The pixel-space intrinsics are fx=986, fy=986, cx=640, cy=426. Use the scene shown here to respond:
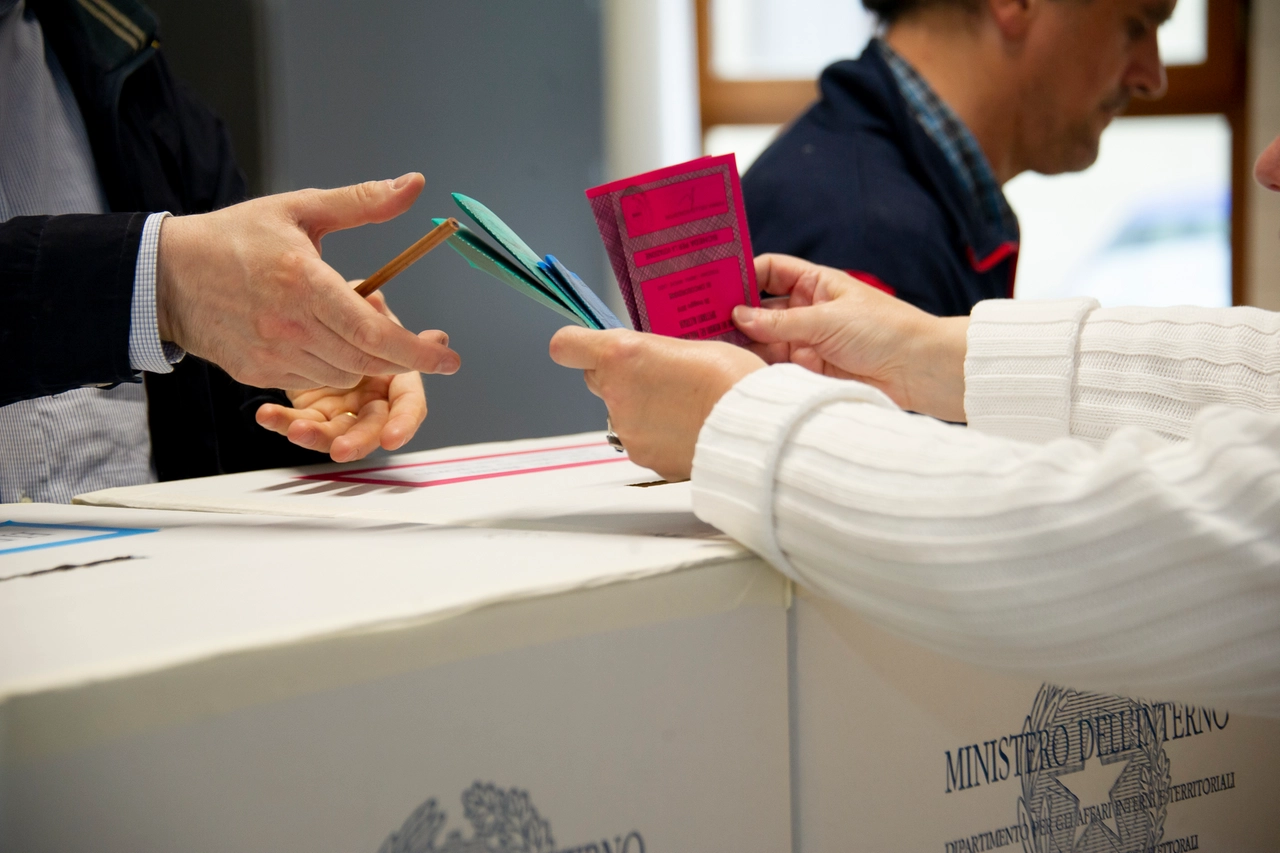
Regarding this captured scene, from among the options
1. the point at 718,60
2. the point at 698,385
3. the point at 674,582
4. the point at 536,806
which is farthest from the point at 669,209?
the point at 718,60

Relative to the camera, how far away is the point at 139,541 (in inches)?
25.0

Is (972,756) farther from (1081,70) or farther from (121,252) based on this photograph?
Answer: (1081,70)

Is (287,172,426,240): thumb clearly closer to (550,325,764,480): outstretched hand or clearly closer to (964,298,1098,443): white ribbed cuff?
(550,325,764,480): outstretched hand

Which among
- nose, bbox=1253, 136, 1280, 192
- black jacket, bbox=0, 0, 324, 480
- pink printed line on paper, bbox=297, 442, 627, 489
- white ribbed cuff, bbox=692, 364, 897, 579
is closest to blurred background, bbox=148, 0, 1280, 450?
black jacket, bbox=0, 0, 324, 480

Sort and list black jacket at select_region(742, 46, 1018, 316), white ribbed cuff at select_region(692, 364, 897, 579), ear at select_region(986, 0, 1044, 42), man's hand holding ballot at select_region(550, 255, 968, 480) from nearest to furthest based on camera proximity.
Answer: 1. white ribbed cuff at select_region(692, 364, 897, 579)
2. man's hand holding ballot at select_region(550, 255, 968, 480)
3. black jacket at select_region(742, 46, 1018, 316)
4. ear at select_region(986, 0, 1044, 42)

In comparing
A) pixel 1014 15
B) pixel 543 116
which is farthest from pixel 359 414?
pixel 543 116

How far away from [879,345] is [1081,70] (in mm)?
854

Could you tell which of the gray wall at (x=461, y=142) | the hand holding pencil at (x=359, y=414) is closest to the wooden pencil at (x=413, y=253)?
the hand holding pencil at (x=359, y=414)

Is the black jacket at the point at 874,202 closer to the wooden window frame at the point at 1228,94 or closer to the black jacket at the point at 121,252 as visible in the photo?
the black jacket at the point at 121,252

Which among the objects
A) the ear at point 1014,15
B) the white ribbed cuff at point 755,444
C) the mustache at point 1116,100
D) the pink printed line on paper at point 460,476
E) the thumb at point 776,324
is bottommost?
the pink printed line on paper at point 460,476

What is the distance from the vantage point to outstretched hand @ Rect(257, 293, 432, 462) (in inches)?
34.9

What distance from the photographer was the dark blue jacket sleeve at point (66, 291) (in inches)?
26.5

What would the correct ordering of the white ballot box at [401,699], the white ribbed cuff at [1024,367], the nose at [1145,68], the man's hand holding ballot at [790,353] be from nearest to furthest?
1. the white ballot box at [401,699]
2. the man's hand holding ballot at [790,353]
3. the white ribbed cuff at [1024,367]
4. the nose at [1145,68]

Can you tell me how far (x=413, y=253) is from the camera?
0.70m
